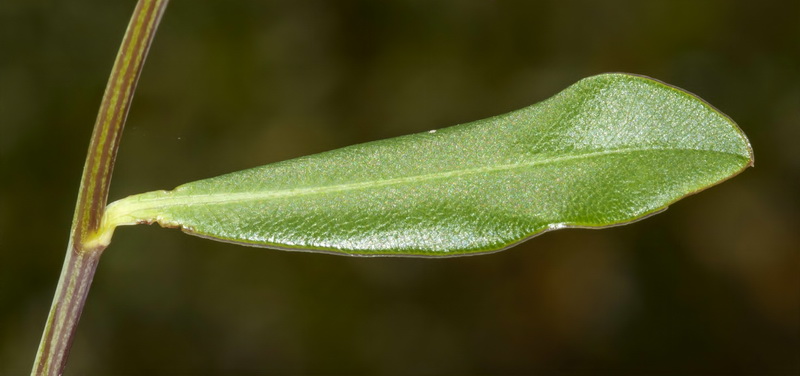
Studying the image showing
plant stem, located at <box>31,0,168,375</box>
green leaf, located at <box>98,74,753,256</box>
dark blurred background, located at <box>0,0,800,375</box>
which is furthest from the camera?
dark blurred background, located at <box>0,0,800,375</box>

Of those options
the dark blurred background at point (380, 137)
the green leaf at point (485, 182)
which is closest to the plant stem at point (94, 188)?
the green leaf at point (485, 182)


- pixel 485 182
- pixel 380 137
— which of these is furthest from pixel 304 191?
pixel 380 137

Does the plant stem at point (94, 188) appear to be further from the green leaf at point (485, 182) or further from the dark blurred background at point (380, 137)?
the dark blurred background at point (380, 137)

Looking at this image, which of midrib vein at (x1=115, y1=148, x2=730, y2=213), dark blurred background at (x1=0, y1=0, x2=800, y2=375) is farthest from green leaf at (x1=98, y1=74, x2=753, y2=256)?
dark blurred background at (x1=0, y1=0, x2=800, y2=375)

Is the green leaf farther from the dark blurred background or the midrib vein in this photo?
the dark blurred background

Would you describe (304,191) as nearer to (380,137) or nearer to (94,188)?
(94,188)

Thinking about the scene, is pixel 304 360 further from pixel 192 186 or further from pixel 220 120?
pixel 192 186
